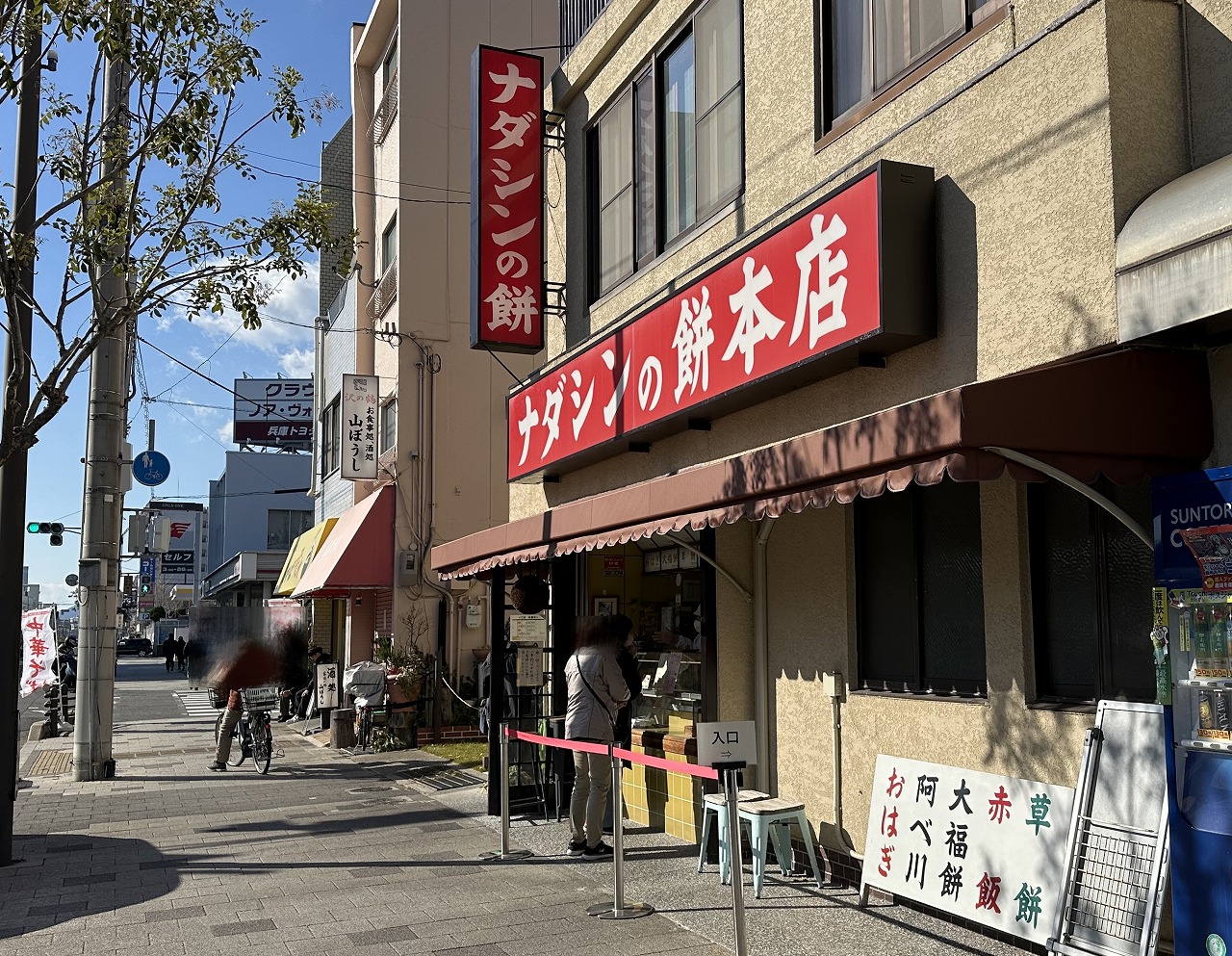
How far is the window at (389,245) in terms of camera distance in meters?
21.9

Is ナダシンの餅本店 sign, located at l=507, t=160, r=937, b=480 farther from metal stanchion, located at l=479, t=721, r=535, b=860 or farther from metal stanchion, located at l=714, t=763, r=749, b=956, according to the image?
metal stanchion, located at l=479, t=721, r=535, b=860

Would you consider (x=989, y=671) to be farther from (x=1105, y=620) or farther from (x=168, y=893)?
(x=168, y=893)

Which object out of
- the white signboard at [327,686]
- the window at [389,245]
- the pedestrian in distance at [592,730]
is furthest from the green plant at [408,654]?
the pedestrian in distance at [592,730]

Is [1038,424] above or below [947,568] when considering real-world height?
above

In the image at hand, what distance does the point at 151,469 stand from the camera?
94.1ft

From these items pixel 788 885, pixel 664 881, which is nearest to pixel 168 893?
pixel 664 881

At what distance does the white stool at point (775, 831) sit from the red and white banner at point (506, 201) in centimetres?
592

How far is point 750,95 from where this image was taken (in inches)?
357

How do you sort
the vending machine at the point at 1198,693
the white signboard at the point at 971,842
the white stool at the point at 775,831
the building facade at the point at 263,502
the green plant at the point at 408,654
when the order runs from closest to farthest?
1. the vending machine at the point at 1198,693
2. the white signboard at the point at 971,842
3. the white stool at the point at 775,831
4. the green plant at the point at 408,654
5. the building facade at the point at 263,502

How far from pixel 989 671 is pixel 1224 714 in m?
1.82

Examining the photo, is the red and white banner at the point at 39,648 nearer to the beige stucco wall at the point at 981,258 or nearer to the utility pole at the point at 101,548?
the utility pole at the point at 101,548

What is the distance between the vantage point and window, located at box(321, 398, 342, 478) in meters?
26.6

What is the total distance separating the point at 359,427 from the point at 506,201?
10.3 metres

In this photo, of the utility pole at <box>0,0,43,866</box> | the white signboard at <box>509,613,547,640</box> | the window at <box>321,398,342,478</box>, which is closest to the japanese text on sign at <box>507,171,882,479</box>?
the white signboard at <box>509,613,547,640</box>
